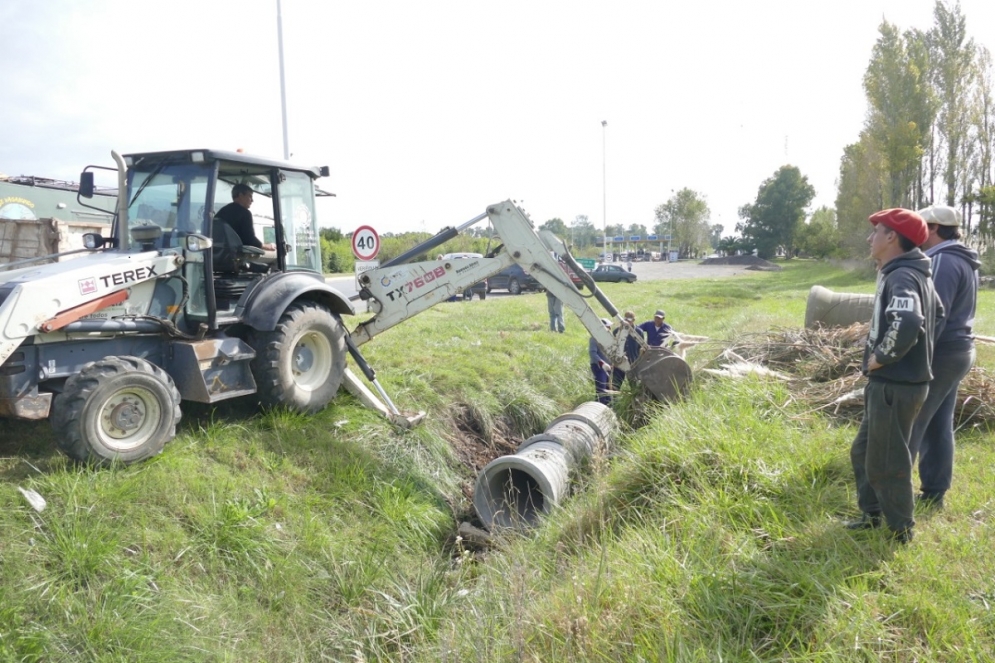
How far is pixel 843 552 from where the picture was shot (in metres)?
3.63

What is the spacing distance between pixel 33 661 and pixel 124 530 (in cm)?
98

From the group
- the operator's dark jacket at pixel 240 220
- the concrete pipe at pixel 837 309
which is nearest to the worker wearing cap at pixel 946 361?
the concrete pipe at pixel 837 309

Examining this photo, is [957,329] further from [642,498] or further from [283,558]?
[283,558]

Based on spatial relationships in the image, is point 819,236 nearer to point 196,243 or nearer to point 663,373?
point 663,373

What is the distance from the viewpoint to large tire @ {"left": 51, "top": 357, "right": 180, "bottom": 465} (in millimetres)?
4578

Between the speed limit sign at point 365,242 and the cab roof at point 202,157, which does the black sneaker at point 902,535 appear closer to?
the cab roof at point 202,157

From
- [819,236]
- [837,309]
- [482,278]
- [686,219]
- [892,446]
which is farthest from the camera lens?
[686,219]

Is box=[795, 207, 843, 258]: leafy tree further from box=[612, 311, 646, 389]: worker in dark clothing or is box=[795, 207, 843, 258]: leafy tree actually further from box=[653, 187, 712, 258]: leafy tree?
box=[612, 311, 646, 389]: worker in dark clothing

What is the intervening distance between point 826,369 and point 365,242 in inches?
271

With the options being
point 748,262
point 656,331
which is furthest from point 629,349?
point 748,262

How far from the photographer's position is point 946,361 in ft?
12.9

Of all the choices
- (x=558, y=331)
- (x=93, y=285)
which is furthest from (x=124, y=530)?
(x=558, y=331)

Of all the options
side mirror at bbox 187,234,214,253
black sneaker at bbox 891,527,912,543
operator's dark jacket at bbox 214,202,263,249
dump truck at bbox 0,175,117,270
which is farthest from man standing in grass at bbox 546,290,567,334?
black sneaker at bbox 891,527,912,543

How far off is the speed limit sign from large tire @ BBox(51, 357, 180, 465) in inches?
232
